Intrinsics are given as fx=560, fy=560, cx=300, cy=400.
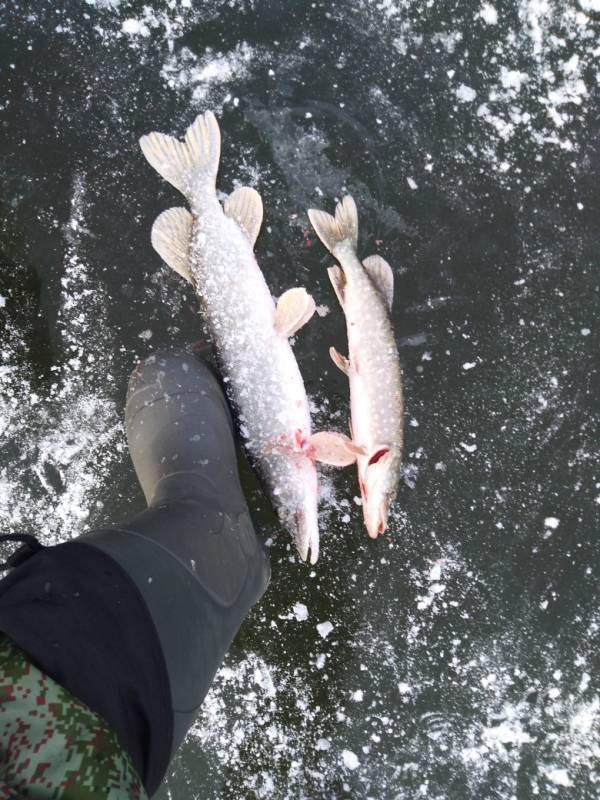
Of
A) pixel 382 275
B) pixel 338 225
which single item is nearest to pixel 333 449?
pixel 382 275

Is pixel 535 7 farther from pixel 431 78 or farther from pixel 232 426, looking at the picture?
pixel 232 426

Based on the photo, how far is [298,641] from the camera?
1.65 meters

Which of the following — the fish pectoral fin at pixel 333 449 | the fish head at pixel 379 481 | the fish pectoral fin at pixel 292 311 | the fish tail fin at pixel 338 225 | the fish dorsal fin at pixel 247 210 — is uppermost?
the fish dorsal fin at pixel 247 210

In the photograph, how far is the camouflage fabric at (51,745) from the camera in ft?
2.22

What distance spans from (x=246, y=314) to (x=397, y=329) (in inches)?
17.6

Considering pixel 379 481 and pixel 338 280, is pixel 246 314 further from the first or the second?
pixel 379 481

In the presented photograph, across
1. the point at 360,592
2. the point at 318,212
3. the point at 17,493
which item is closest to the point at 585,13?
the point at 318,212

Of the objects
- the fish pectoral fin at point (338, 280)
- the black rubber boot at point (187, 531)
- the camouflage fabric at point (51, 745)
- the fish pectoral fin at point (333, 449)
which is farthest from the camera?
the fish pectoral fin at point (338, 280)

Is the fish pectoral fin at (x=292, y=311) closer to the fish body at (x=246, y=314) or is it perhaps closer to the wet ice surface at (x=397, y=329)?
the fish body at (x=246, y=314)

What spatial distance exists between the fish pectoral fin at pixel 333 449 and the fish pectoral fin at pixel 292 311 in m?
0.31

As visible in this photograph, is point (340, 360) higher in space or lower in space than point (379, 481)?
higher

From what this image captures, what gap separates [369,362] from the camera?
1545 mm

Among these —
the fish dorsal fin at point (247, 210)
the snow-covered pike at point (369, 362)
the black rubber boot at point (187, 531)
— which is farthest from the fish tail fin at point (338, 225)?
the black rubber boot at point (187, 531)

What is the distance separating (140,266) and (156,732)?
1260 mm
